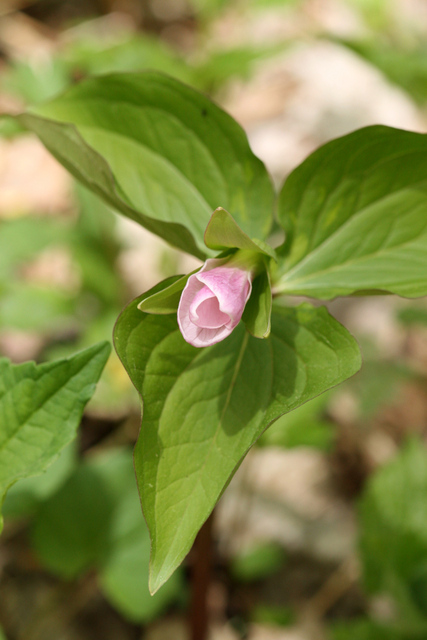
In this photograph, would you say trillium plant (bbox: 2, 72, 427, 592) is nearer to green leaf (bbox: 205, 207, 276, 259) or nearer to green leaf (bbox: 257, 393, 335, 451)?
green leaf (bbox: 205, 207, 276, 259)

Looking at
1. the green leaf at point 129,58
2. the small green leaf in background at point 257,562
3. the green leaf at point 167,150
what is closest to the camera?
the green leaf at point 167,150

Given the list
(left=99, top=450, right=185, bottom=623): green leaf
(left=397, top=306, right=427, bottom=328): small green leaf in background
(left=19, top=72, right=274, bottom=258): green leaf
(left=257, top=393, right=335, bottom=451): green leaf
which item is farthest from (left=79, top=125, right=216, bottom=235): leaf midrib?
(left=397, top=306, right=427, bottom=328): small green leaf in background

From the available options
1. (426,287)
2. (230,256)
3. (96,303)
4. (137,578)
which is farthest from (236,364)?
(96,303)

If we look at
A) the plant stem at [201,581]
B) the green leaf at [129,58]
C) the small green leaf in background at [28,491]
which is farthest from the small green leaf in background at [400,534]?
the green leaf at [129,58]

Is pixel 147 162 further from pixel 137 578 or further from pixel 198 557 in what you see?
pixel 137 578

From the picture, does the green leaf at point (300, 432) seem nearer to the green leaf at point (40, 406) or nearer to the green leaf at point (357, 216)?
the green leaf at point (357, 216)

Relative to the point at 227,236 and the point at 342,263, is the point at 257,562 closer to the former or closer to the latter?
the point at 342,263

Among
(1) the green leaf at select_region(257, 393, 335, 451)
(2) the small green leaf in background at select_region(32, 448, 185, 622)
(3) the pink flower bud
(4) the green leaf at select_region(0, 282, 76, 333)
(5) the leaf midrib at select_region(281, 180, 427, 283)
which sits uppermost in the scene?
(3) the pink flower bud
